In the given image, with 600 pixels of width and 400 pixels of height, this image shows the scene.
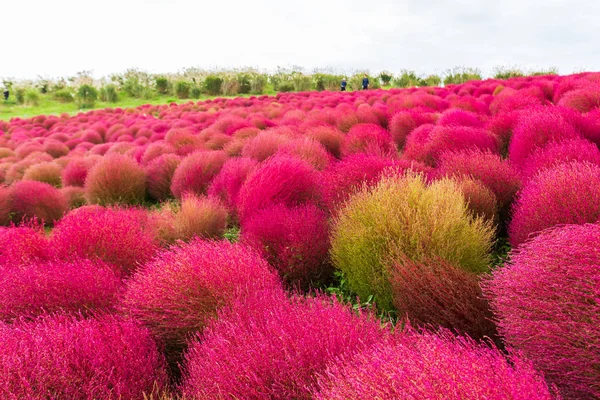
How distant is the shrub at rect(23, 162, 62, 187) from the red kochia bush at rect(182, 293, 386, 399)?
7.21 m

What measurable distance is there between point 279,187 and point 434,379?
2.98 metres

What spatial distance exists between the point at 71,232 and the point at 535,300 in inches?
124

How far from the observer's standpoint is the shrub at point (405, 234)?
8.86ft

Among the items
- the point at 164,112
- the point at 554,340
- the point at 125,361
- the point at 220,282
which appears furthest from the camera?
the point at 164,112

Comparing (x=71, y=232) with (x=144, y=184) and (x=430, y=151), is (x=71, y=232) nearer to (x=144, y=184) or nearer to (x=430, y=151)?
(x=144, y=184)

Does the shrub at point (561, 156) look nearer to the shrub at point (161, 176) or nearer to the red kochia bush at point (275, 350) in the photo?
the red kochia bush at point (275, 350)

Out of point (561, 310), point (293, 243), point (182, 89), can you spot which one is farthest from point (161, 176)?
point (182, 89)

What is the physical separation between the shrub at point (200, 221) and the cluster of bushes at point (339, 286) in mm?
21

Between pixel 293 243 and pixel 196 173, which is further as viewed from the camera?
pixel 196 173

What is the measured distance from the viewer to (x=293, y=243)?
10.8 feet

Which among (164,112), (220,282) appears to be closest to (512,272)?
(220,282)

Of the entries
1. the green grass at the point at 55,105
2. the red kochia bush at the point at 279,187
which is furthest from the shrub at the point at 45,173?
the green grass at the point at 55,105

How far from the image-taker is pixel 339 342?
173 cm

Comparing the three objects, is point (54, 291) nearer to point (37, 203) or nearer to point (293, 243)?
point (293, 243)
